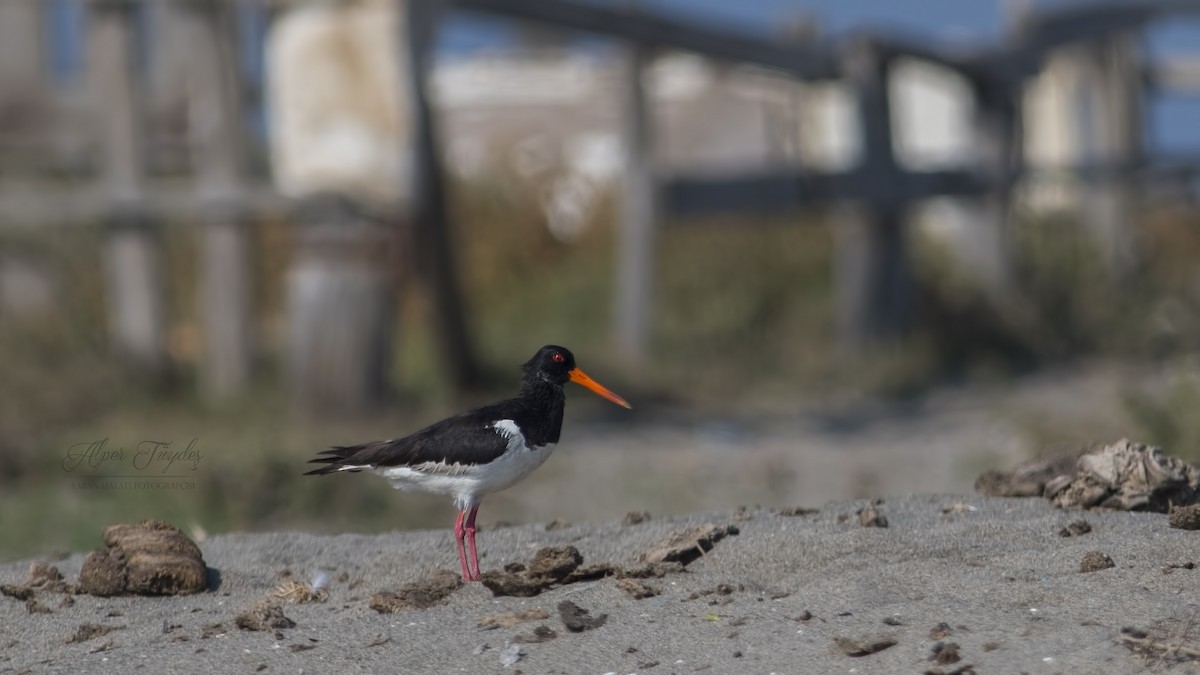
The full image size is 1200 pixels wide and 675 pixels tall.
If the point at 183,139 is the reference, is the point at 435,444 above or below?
below

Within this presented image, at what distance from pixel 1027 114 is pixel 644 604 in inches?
900

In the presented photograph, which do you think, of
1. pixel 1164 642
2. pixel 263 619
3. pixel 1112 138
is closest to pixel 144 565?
pixel 263 619

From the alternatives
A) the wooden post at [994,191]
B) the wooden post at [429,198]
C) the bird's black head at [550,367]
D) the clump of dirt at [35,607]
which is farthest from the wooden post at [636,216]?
the clump of dirt at [35,607]

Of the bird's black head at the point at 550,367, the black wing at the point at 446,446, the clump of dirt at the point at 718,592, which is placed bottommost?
the clump of dirt at the point at 718,592

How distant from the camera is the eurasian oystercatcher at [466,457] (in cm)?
531

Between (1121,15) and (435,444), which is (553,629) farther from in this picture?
(1121,15)

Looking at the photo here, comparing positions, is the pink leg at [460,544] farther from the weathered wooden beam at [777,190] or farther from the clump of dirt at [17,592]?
the weathered wooden beam at [777,190]

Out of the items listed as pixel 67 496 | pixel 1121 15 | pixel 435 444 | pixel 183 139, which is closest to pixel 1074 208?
pixel 1121 15

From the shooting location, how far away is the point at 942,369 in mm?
13148

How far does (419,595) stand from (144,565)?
0.95m

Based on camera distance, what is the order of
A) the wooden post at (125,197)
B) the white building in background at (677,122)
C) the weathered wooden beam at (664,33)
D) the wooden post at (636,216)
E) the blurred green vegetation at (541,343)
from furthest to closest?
the white building in background at (677,122), the wooden post at (636,216), the weathered wooden beam at (664,33), the wooden post at (125,197), the blurred green vegetation at (541,343)

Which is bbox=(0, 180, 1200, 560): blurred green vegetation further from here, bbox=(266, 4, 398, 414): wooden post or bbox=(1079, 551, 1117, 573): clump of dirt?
bbox=(1079, 551, 1117, 573): clump of dirt

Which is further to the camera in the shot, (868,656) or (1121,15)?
(1121,15)

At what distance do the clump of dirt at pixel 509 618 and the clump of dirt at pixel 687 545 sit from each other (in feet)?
1.73
